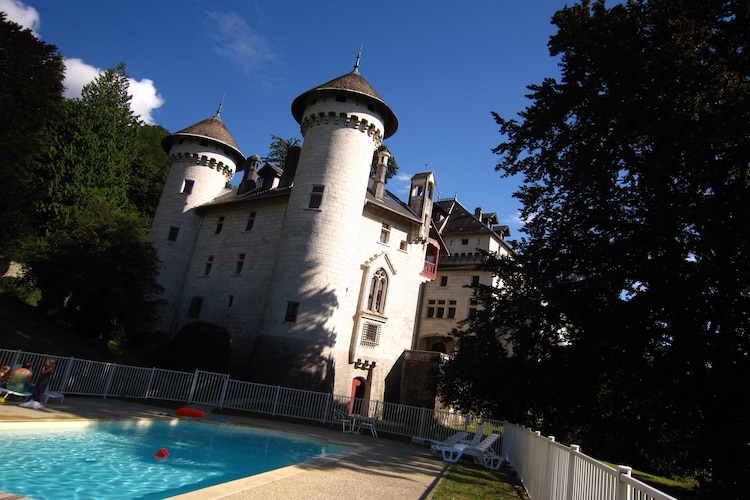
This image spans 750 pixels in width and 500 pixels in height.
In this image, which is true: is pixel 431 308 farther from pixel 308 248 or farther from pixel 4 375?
pixel 4 375

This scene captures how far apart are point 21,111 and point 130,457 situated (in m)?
24.3

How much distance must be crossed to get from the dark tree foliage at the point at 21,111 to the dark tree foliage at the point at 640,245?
75.3 feet

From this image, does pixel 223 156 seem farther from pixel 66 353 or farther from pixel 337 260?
pixel 66 353

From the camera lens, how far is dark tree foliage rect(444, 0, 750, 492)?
12.3 meters

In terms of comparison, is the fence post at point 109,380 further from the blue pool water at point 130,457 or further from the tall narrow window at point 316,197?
the tall narrow window at point 316,197

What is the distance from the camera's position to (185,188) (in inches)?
1334

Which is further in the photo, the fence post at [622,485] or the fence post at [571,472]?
the fence post at [571,472]

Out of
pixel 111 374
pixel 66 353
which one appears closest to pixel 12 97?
pixel 66 353

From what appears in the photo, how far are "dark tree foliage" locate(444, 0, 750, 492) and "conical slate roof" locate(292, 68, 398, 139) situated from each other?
13.0 meters

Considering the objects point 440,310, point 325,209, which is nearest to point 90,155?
point 325,209

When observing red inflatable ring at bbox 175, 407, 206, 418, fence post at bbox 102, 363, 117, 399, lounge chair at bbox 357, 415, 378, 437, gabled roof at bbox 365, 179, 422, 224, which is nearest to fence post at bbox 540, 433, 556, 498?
lounge chair at bbox 357, 415, 378, 437

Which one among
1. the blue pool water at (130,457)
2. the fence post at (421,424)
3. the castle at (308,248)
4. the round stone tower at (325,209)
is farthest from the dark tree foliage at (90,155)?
the fence post at (421,424)

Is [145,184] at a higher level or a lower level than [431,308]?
A: higher

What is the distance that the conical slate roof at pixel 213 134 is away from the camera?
34.1 metres
